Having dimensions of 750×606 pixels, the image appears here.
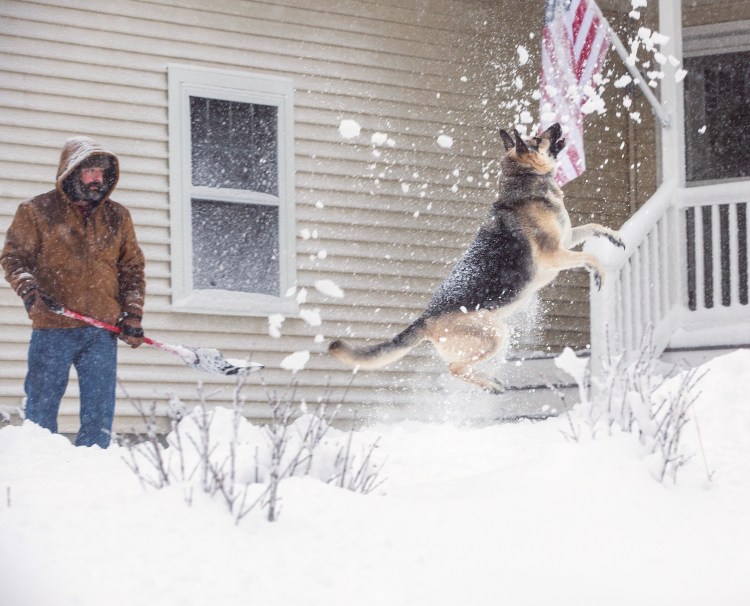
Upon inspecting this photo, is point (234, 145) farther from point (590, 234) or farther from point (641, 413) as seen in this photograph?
point (641, 413)

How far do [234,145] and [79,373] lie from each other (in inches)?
108

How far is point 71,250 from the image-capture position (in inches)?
236

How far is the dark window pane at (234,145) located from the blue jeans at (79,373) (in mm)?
2358

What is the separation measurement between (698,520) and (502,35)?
19.9ft

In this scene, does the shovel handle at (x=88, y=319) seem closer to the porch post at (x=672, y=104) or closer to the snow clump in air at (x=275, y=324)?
the snow clump in air at (x=275, y=324)

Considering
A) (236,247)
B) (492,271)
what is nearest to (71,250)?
(236,247)

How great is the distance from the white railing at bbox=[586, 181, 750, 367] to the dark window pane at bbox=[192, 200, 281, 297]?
2.35 metres

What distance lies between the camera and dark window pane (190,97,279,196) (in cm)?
806

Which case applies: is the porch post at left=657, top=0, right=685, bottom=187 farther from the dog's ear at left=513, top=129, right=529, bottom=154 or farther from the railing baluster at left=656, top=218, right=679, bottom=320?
the dog's ear at left=513, top=129, right=529, bottom=154

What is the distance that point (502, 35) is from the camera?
9.36m

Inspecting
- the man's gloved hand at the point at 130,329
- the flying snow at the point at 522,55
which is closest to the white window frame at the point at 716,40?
the flying snow at the point at 522,55

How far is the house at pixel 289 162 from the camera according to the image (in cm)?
752

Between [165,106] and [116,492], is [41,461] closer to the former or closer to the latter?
[116,492]

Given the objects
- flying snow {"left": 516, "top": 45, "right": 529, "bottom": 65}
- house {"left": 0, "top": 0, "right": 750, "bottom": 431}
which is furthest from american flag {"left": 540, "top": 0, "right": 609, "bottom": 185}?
flying snow {"left": 516, "top": 45, "right": 529, "bottom": 65}
